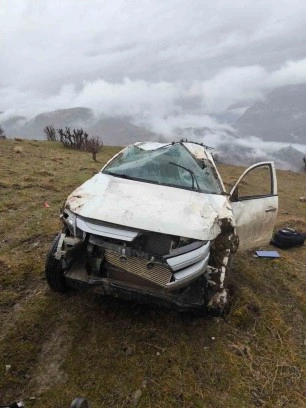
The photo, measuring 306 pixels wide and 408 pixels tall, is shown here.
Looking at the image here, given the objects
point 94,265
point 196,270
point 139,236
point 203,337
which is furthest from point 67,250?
point 203,337

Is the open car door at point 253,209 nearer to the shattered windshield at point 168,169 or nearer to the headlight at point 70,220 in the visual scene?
the shattered windshield at point 168,169

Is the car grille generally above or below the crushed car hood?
below

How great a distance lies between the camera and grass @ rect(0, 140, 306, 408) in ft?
11.4

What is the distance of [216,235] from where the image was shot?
4023 mm

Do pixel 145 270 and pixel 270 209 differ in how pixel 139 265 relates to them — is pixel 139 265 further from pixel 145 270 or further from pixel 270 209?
pixel 270 209

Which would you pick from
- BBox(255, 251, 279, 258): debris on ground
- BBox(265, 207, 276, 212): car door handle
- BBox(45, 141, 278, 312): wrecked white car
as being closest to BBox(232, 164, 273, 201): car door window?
BBox(265, 207, 276, 212): car door handle

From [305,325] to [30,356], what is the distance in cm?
327

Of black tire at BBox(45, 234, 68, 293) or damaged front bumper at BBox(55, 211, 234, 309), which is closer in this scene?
damaged front bumper at BBox(55, 211, 234, 309)

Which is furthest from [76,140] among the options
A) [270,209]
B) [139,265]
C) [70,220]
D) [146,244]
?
[139,265]

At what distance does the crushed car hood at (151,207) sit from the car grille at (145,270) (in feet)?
1.08

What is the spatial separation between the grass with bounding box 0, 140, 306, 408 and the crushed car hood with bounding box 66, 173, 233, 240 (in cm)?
122

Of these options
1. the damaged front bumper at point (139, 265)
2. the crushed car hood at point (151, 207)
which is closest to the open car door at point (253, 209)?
the crushed car hood at point (151, 207)

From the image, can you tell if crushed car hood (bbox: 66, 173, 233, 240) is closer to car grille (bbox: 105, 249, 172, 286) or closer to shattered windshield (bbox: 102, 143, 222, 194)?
shattered windshield (bbox: 102, 143, 222, 194)

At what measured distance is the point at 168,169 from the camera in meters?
5.17
